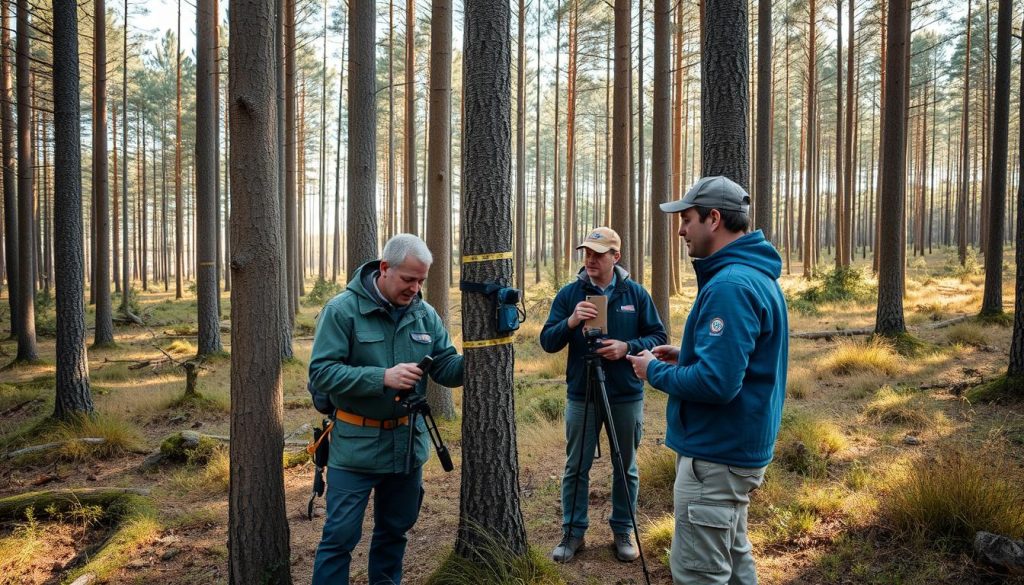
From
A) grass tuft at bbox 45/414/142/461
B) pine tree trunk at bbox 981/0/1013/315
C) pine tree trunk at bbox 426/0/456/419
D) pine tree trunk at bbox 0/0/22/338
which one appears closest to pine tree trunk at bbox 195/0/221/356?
pine tree trunk at bbox 0/0/22/338

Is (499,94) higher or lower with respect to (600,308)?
higher

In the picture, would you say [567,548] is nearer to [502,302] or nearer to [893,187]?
[502,302]

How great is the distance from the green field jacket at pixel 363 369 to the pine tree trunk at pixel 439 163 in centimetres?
441

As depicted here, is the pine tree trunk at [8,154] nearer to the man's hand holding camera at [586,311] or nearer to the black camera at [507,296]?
the black camera at [507,296]

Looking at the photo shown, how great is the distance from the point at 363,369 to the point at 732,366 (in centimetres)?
181

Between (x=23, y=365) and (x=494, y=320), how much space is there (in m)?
14.2

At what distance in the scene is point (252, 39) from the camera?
3.63 metres

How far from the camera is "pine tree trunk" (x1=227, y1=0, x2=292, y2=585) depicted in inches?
142

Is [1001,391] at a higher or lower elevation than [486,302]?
lower

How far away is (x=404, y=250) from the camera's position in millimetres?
3197

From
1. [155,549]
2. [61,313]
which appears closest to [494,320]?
[155,549]


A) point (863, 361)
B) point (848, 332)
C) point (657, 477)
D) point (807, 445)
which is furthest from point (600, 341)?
point (848, 332)

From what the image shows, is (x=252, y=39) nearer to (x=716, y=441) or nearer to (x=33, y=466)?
(x=716, y=441)

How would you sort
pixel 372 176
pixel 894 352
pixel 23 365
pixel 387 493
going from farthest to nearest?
pixel 23 365 < pixel 894 352 < pixel 372 176 < pixel 387 493
